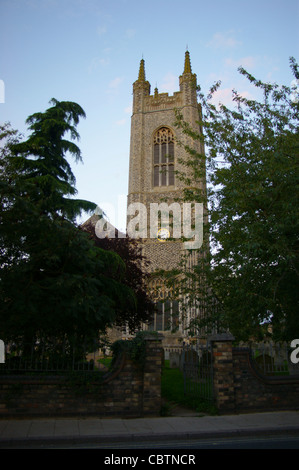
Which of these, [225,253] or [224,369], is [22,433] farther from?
[225,253]

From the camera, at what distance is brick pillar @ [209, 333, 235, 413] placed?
26.1ft

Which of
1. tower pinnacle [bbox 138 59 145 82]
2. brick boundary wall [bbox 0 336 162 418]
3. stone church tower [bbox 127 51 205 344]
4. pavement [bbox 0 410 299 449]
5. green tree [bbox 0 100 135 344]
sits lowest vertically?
pavement [bbox 0 410 299 449]

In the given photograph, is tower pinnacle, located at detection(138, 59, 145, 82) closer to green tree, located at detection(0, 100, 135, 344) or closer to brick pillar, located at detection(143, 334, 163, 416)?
green tree, located at detection(0, 100, 135, 344)

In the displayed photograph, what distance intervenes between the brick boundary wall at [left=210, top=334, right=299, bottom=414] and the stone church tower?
1732 centimetres

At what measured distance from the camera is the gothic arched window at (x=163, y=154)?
30172 mm

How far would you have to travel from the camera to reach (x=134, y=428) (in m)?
6.65

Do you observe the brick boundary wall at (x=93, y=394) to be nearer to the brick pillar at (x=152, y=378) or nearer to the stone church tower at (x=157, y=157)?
the brick pillar at (x=152, y=378)

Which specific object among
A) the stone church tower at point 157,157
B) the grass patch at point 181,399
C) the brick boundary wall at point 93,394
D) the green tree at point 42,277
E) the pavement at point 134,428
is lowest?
the grass patch at point 181,399

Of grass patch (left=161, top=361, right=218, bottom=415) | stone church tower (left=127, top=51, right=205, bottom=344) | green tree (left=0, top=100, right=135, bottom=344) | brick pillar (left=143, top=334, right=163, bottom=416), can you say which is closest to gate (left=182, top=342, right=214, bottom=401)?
grass patch (left=161, top=361, right=218, bottom=415)

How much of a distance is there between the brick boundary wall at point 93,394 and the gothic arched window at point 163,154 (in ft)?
76.1

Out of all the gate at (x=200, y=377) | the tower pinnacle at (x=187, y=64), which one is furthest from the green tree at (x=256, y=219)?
the tower pinnacle at (x=187, y=64)

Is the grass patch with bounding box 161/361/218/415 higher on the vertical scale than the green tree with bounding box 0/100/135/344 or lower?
lower
